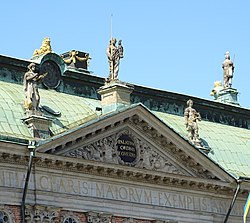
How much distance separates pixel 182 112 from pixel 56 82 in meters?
9.04

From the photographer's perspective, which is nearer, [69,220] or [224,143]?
[69,220]

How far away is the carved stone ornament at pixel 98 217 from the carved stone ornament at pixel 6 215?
4037 mm

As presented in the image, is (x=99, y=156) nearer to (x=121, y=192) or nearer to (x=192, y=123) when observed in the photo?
(x=121, y=192)

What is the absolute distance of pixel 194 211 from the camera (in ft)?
182

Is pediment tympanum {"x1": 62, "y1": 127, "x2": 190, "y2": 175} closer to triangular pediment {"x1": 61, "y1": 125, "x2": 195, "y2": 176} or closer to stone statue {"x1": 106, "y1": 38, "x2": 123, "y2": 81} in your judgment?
triangular pediment {"x1": 61, "y1": 125, "x2": 195, "y2": 176}

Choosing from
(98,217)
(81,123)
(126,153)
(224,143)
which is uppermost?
(224,143)

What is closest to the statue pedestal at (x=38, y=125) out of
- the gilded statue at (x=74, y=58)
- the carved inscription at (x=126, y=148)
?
the carved inscription at (x=126, y=148)

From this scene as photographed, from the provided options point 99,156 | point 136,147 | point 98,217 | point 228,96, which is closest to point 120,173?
point 99,156

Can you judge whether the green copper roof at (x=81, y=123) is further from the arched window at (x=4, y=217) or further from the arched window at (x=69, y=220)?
the arched window at (x=69, y=220)

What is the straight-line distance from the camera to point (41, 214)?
48.7 m

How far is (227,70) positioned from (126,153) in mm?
16292

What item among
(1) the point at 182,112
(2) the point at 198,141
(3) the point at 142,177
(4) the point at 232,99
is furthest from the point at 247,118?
(3) the point at 142,177

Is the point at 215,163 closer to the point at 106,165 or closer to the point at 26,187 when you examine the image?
A: the point at 106,165

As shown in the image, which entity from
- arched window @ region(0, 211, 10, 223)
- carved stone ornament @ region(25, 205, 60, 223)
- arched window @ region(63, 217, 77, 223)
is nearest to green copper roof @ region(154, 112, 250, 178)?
arched window @ region(63, 217, 77, 223)
